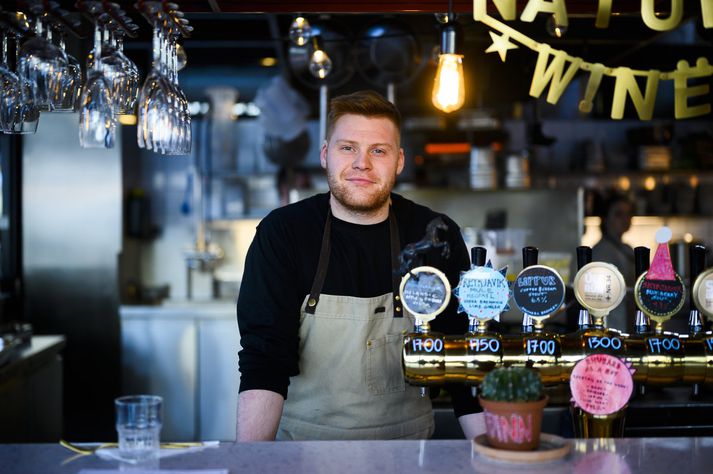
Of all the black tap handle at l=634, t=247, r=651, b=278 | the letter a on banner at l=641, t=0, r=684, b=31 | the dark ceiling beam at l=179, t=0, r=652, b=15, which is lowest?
the black tap handle at l=634, t=247, r=651, b=278

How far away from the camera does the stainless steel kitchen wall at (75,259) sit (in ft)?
20.2

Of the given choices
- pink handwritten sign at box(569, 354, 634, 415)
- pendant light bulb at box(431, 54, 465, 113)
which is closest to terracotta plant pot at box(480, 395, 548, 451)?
pink handwritten sign at box(569, 354, 634, 415)

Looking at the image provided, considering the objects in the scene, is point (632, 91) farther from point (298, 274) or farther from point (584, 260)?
point (298, 274)

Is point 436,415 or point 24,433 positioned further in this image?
point 24,433

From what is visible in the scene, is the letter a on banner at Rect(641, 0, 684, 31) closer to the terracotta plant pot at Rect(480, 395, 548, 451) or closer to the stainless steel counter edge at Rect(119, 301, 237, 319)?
the terracotta plant pot at Rect(480, 395, 548, 451)

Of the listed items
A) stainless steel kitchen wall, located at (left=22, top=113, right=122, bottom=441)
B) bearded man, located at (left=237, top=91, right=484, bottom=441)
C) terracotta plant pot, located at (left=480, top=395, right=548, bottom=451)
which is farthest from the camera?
stainless steel kitchen wall, located at (left=22, top=113, right=122, bottom=441)

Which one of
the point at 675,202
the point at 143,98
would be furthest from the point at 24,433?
the point at 675,202

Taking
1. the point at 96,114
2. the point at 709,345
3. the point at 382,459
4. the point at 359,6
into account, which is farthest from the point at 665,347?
the point at 96,114

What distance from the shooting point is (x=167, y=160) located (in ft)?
24.0

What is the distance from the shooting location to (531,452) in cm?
156

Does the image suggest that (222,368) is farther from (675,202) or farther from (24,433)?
(675,202)

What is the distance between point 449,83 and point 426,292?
0.58 m

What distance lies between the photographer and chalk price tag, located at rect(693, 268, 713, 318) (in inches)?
75.7

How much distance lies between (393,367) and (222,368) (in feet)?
11.8
